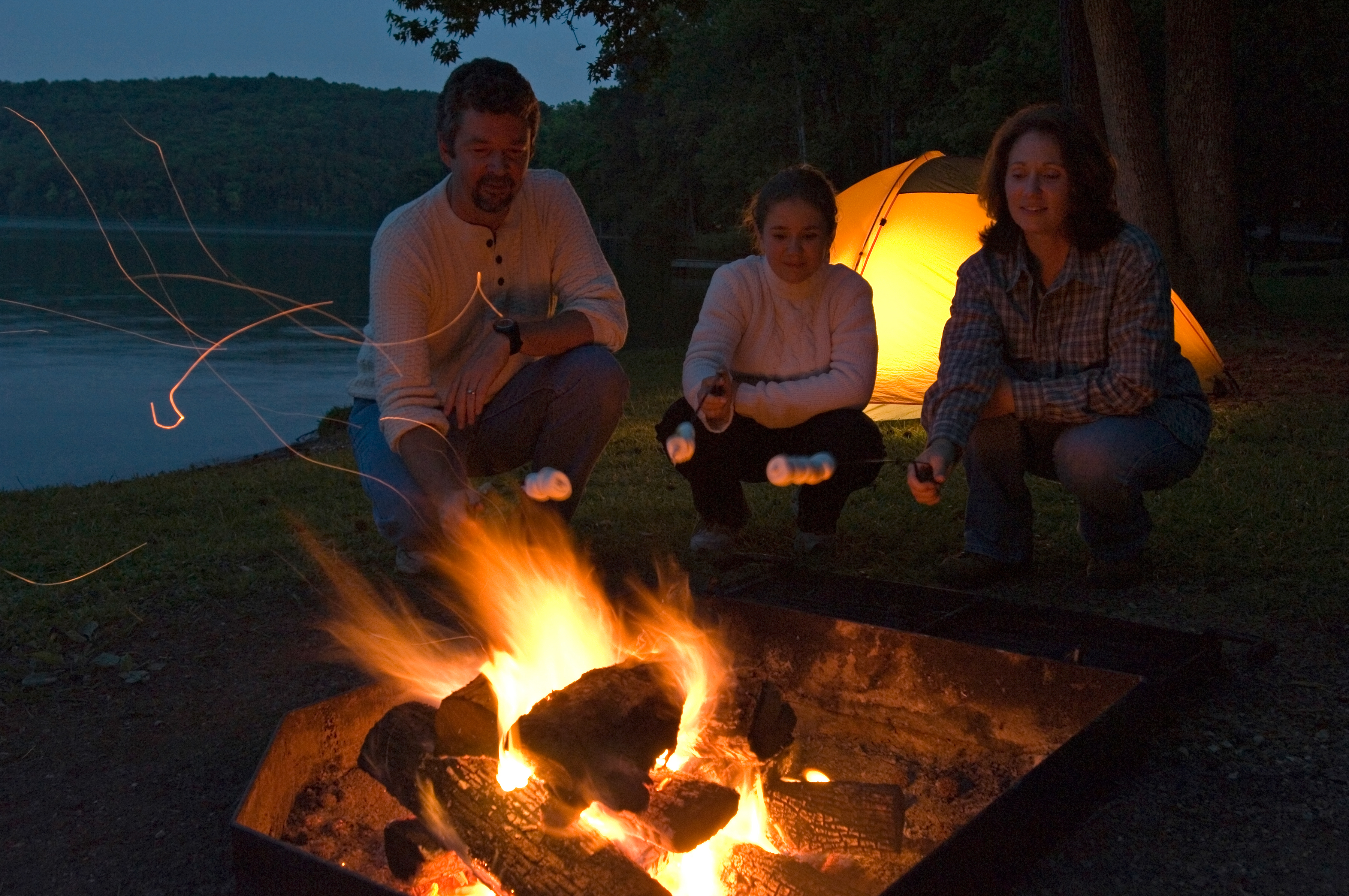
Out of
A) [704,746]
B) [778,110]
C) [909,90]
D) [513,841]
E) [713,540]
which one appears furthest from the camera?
[778,110]

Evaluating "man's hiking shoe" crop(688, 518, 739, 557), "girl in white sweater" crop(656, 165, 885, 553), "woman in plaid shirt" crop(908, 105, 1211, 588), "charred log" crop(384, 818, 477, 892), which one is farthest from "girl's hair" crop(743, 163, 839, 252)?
"charred log" crop(384, 818, 477, 892)

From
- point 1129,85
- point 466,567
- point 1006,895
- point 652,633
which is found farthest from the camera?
point 1129,85

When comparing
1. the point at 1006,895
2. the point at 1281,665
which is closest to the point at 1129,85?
the point at 1281,665

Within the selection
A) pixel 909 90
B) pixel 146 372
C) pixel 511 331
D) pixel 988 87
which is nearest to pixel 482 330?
pixel 511 331

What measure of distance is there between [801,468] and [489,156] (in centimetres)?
136

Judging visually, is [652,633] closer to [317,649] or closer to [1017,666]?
[1017,666]

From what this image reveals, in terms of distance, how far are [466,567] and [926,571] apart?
61.9 inches

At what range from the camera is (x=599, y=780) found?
1.98 m

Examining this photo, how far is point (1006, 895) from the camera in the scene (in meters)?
2.00

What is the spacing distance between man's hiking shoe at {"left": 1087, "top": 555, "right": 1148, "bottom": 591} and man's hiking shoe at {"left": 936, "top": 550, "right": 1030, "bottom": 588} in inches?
Result: 9.6

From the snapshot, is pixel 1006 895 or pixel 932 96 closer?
pixel 1006 895

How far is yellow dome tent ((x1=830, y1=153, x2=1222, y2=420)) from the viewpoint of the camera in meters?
6.90

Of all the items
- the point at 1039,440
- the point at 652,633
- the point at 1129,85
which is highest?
the point at 1129,85

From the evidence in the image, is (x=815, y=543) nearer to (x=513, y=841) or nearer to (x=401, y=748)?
(x=401, y=748)
